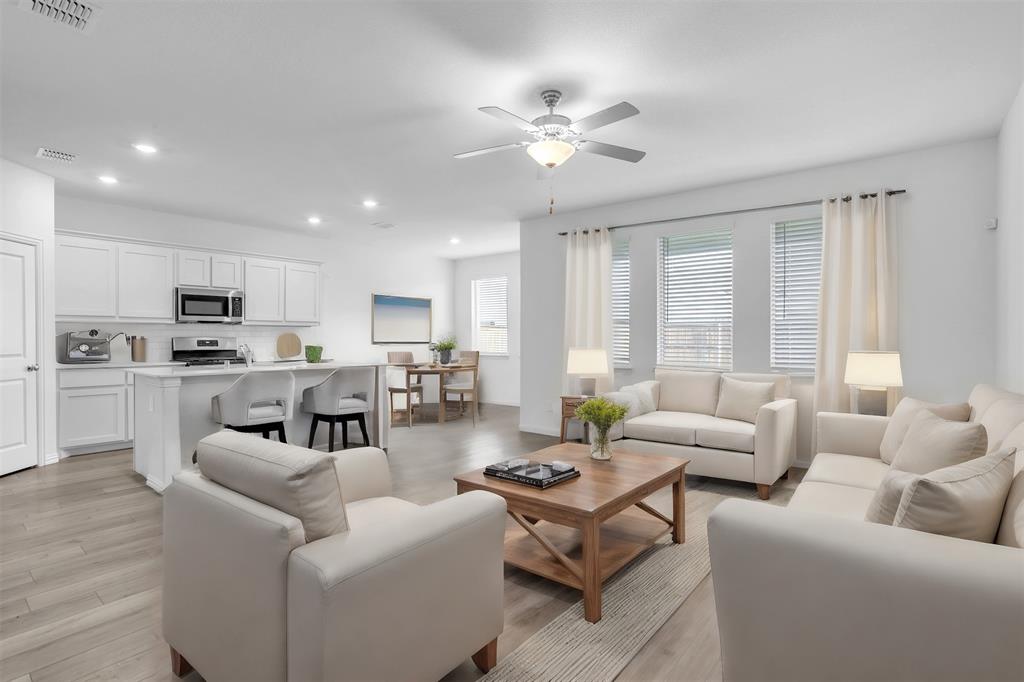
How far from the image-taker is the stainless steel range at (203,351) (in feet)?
19.9

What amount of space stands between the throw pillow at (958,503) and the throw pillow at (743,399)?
2.93 metres

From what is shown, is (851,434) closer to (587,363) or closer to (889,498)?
(587,363)

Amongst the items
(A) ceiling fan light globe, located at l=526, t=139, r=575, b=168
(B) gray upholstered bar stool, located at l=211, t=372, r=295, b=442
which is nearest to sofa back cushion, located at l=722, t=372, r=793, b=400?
(A) ceiling fan light globe, located at l=526, t=139, r=575, b=168

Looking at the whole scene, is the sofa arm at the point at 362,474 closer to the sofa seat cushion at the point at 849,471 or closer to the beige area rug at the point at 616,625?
the beige area rug at the point at 616,625

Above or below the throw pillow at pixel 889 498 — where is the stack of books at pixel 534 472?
below

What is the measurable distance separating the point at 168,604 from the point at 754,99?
3.87 m

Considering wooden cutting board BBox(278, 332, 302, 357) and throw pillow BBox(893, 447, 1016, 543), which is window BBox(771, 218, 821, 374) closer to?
throw pillow BBox(893, 447, 1016, 543)

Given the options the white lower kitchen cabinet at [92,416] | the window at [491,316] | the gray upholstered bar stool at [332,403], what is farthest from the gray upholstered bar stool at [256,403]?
the window at [491,316]

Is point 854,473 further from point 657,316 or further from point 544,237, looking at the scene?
point 544,237

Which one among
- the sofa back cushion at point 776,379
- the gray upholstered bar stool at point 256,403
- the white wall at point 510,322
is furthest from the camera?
the white wall at point 510,322

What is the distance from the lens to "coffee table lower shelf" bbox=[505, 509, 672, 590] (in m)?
2.46

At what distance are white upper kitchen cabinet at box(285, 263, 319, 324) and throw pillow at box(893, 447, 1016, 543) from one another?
7026 mm

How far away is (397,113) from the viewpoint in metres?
3.37

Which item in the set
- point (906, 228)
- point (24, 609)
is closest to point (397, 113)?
point (24, 609)
